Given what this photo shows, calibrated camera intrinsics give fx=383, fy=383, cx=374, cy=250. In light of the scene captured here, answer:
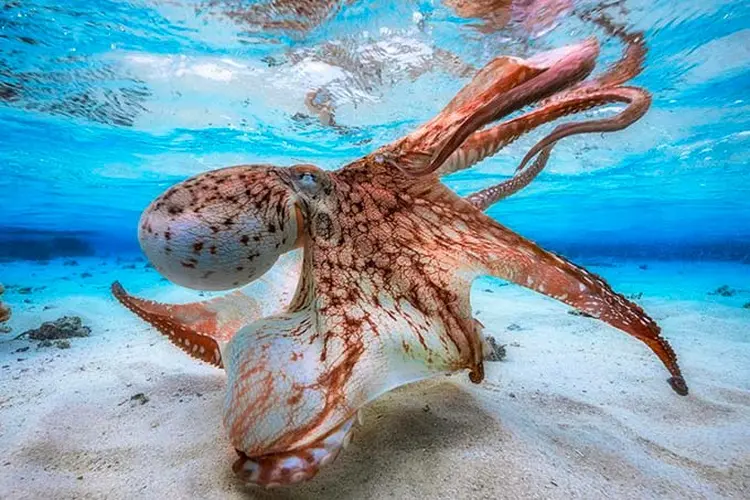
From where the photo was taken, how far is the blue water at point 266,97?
668 centimetres

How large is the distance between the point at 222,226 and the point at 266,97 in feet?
29.7

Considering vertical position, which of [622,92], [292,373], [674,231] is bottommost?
[674,231]

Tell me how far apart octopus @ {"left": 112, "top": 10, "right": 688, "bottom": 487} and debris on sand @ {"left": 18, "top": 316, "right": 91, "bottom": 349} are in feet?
16.4

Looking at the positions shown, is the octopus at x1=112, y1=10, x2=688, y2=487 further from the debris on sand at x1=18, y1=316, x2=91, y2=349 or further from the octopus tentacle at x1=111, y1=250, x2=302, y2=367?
the debris on sand at x1=18, y1=316, x2=91, y2=349

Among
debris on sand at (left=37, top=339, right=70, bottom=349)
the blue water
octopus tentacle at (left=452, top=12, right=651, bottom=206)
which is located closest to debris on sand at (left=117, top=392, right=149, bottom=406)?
octopus tentacle at (left=452, top=12, right=651, bottom=206)

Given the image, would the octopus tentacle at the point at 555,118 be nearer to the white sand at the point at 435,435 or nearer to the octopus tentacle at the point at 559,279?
the octopus tentacle at the point at 559,279

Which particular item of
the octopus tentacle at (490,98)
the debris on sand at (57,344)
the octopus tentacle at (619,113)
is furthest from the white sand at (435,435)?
the octopus tentacle at (619,113)

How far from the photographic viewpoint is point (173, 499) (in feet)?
5.39

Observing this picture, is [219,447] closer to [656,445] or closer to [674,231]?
[656,445]

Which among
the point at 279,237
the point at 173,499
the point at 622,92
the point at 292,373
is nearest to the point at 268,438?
the point at 292,373

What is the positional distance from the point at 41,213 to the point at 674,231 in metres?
60.7

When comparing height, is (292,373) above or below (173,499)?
above

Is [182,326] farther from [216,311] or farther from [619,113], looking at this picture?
[619,113]

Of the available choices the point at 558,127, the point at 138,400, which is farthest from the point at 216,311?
→ the point at 558,127
